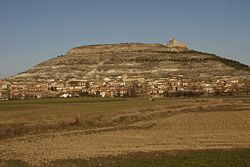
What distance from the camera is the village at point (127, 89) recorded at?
393 feet

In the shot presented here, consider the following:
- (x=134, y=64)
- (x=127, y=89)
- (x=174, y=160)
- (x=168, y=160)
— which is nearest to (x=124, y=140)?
(x=168, y=160)

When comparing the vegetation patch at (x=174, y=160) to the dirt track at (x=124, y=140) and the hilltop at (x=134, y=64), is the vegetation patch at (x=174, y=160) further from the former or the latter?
the hilltop at (x=134, y=64)

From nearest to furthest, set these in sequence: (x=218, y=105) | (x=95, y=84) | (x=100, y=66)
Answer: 1. (x=218, y=105)
2. (x=95, y=84)
3. (x=100, y=66)

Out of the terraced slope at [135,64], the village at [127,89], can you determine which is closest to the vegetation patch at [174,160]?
the village at [127,89]

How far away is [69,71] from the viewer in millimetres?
169000

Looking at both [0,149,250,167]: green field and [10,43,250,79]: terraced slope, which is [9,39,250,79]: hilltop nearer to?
[10,43,250,79]: terraced slope

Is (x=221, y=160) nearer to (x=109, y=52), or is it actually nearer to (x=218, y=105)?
(x=218, y=105)

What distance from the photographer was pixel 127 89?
12444cm

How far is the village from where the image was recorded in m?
120

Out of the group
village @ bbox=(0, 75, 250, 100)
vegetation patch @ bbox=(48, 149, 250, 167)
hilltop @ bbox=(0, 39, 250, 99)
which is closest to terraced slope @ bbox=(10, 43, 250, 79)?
hilltop @ bbox=(0, 39, 250, 99)

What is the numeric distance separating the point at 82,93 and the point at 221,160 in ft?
327

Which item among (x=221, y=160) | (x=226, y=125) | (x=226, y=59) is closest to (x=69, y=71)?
(x=226, y=59)

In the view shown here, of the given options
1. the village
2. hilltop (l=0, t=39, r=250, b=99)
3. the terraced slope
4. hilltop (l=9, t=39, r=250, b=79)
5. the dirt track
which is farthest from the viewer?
hilltop (l=9, t=39, r=250, b=79)

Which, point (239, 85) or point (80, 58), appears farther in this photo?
point (80, 58)
